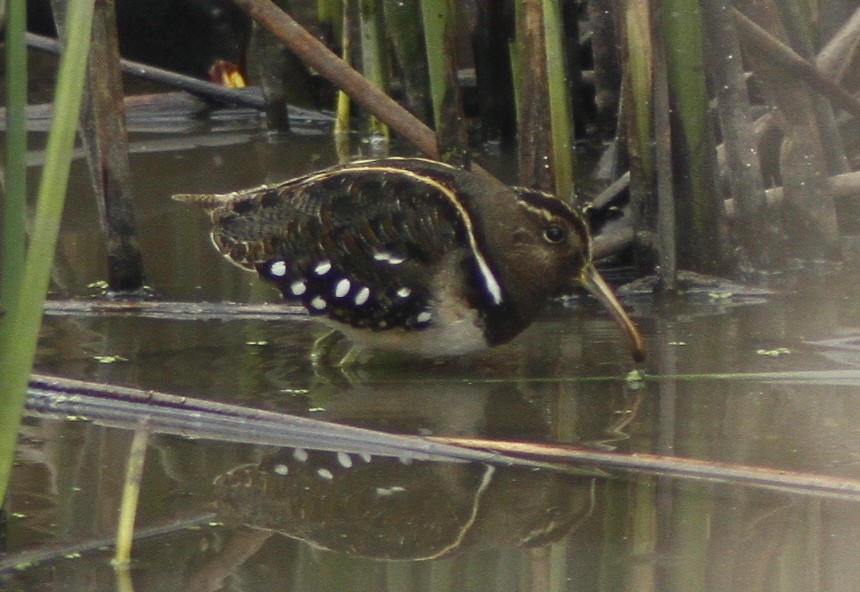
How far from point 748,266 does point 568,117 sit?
0.86 meters

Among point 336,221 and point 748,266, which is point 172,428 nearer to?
point 336,221

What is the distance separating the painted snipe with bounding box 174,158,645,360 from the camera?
4160mm

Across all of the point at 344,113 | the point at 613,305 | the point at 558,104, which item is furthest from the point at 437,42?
the point at 344,113

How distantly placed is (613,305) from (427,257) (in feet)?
1.90

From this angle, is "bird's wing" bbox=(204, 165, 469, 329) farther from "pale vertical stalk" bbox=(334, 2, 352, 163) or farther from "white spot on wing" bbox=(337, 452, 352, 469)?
"pale vertical stalk" bbox=(334, 2, 352, 163)

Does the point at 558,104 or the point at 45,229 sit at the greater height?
the point at 558,104

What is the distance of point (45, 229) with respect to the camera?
7.91 feet

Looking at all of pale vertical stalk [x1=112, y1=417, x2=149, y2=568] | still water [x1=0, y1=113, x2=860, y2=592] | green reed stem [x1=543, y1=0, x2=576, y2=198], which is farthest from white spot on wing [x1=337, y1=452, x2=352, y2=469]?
green reed stem [x1=543, y1=0, x2=576, y2=198]

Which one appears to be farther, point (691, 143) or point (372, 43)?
point (372, 43)

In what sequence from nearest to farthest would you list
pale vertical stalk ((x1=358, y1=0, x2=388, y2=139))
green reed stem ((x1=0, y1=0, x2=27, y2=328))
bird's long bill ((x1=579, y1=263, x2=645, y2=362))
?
green reed stem ((x1=0, y1=0, x2=27, y2=328)) < bird's long bill ((x1=579, y1=263, x2=645, y2=362)) < pale vertical stalk ((x1=358, y1=0, x2=388, y2=139))

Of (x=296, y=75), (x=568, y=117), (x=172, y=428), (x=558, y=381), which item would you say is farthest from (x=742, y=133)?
(x=296, y=75)

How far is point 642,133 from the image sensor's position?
474 centimetres

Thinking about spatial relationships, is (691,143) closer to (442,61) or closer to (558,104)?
(558,104)

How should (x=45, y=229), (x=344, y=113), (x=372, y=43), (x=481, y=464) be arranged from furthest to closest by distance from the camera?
(x=344, y=113)
(x=372, y=43)
(x=481, y=464)
(x=45, y=229)
